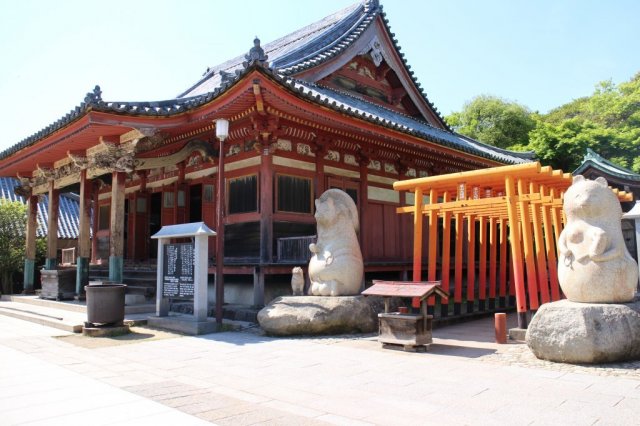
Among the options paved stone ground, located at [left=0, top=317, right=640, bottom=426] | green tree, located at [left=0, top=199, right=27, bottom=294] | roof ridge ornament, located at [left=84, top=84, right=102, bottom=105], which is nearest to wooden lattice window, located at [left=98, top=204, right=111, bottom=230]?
green tree, located at [left=0, top=199, right=27, bottom=294]

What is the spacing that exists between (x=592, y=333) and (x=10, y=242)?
1958cm

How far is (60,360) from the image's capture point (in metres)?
6.92

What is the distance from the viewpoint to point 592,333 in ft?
20.0

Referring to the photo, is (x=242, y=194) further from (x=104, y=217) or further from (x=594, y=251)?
(x=104, y=217)

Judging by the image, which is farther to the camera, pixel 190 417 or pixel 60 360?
pixel 60 360

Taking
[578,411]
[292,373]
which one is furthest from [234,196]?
[578,411]

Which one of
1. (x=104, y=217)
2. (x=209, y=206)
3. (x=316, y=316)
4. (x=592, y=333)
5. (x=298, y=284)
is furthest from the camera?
(x=104, y=217)

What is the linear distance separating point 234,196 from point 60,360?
20.0 feet

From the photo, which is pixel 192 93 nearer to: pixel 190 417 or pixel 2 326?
pixel 2 326

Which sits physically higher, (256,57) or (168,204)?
(256,57)

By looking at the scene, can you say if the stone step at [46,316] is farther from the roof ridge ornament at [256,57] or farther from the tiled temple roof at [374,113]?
the tiled temple roof at [374,113]

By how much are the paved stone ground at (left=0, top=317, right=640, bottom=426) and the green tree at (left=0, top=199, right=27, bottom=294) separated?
12.0 meters

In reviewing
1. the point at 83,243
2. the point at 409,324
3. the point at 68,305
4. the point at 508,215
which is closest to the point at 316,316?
the point at 409,324

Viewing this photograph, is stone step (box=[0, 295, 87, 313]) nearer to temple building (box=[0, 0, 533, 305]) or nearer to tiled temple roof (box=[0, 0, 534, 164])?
temple building (box=[0, 0, 533, 305])
